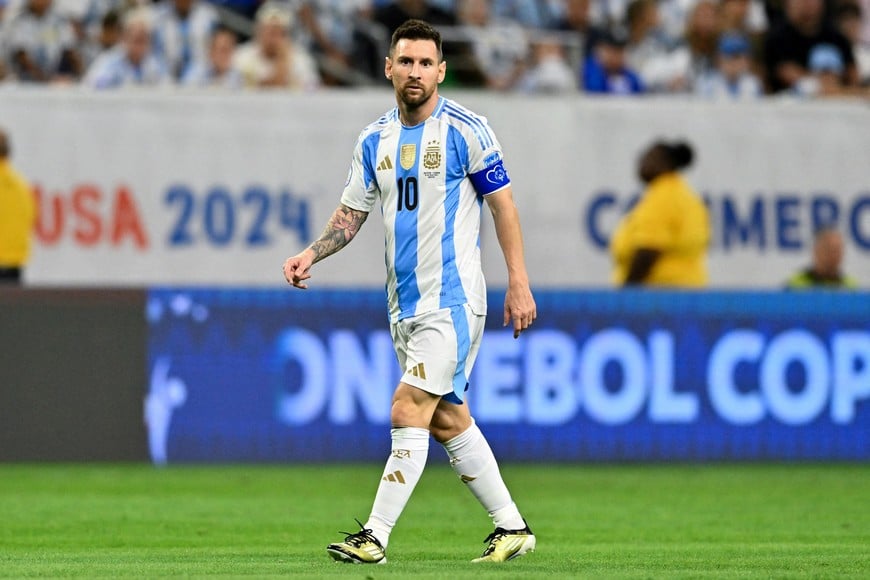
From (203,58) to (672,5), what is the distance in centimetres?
537

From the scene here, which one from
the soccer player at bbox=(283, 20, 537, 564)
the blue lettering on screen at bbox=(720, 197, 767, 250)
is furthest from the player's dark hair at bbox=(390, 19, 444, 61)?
the blue lettering on screen at bbox=(720, 197, 767, 250)

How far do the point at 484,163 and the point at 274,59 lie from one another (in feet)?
33.0

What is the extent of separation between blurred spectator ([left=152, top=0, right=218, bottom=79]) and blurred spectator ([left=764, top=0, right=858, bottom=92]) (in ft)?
19.4

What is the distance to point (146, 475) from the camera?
43.1 feet

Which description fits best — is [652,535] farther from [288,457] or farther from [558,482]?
[288,457]

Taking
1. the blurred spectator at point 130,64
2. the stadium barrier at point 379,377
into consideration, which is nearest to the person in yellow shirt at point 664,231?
the stadium barrier at point 379,377

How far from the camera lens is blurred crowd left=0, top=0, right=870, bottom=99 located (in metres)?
17.0

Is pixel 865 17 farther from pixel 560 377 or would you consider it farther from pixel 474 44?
pixel 560 377

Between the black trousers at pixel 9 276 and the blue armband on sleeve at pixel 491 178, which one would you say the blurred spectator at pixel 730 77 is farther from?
the blue armband on sleeve at pixel 491 178

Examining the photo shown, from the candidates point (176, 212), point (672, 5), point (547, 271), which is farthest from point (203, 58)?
point (672, 5)

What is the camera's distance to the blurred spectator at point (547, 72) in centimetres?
1792

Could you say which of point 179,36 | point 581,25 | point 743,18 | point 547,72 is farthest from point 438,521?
Answer: point 743,18

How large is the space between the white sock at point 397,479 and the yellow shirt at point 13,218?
855cm

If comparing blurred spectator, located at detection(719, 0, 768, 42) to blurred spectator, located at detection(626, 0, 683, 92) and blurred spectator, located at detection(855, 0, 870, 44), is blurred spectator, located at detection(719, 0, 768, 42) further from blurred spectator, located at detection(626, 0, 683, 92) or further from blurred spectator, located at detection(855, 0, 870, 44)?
blurred spectator, located at detection(855, 0, 870, 44)
